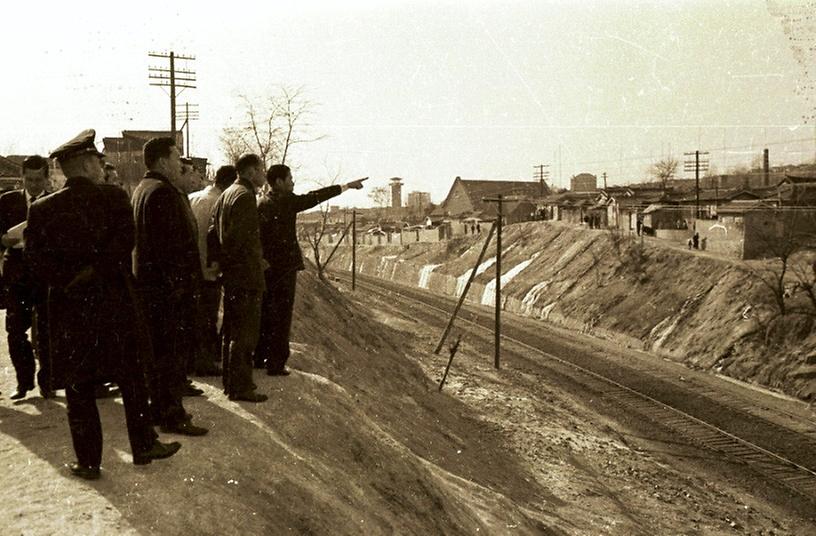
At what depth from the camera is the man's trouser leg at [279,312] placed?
7680mm

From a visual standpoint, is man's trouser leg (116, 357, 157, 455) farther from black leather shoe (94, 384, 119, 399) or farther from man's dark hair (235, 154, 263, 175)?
man's dark hair (235, 154, 263, 175)

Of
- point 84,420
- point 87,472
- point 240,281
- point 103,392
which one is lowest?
point 87,472

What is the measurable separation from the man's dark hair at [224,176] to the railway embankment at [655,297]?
20.4 metres

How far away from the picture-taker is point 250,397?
684cm

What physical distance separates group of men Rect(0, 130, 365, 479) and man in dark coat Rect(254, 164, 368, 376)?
1 cm

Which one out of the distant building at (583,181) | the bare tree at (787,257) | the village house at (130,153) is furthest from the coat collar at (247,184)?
the distant building at (583,181)

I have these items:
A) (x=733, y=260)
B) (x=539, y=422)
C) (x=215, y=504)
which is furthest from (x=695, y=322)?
(x=215, y=504)

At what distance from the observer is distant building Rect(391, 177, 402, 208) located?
5659 inches

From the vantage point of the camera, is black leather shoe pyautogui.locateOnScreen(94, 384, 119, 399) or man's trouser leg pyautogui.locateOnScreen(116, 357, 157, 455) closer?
man's trouser leg pyautogui.locateOnScreen(116, 357, 157, 455)

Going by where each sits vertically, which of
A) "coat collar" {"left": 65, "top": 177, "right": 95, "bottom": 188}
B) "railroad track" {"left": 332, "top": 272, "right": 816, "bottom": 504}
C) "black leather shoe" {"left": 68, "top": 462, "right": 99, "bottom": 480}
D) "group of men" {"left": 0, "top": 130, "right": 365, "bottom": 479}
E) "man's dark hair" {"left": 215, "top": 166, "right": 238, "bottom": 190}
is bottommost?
"railroad track" {"left": 332, "top": 272, "right": 816, "bottom": 504}

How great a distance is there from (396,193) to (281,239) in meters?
138

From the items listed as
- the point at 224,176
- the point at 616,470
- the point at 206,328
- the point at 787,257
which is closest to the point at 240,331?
the point at 206,328

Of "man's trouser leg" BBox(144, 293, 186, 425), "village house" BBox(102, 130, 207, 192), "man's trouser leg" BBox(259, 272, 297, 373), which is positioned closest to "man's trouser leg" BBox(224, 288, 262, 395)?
"man's trouser leg" BBox(259, 272, 297, 373)

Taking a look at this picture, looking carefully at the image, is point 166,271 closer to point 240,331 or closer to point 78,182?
point 78,182
